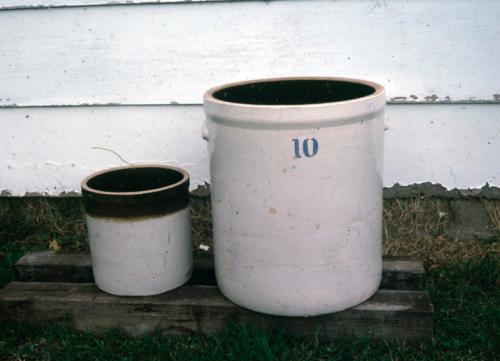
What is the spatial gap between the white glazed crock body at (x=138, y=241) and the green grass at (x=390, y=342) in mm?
191

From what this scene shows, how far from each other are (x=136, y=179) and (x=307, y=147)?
84 centimetres

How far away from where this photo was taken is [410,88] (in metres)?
2.61

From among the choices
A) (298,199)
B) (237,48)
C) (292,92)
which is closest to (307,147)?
(298,199)

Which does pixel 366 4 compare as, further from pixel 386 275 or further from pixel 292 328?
pixel 292 328

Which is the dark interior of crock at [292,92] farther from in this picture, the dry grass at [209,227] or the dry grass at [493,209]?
the dry grass at [493,209]

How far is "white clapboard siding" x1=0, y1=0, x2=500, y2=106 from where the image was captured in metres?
2.55

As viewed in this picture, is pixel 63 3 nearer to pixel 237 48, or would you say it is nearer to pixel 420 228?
pixel 237 48

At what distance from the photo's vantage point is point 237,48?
8.73 ft

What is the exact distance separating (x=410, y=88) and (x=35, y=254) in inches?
67.0

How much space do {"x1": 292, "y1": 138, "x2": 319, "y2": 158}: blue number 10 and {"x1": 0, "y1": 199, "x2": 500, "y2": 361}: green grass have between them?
621 millimetres

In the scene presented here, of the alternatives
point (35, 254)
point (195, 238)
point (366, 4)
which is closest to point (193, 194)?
point (195, 238)

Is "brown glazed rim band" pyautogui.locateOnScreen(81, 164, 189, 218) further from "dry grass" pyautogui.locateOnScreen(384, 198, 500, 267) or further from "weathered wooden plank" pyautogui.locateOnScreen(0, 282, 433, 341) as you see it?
"dry grass" pyautogui.locateOnScreen(384, 198, 500, 267)

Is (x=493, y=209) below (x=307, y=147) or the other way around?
below

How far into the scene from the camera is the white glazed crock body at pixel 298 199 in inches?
73.6
